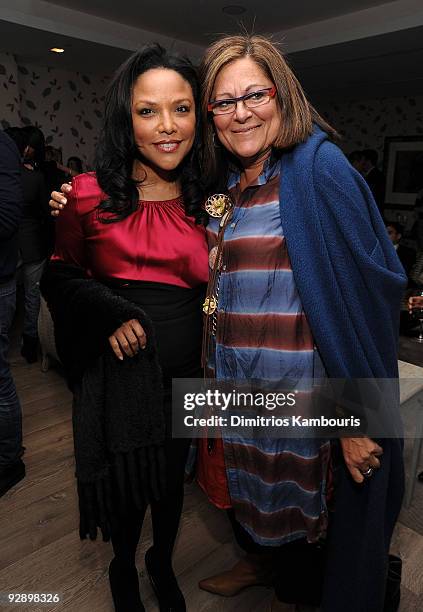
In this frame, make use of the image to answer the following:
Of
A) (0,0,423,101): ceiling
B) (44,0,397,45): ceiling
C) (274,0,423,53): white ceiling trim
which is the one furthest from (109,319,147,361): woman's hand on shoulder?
(0,0,423,101): ceiling

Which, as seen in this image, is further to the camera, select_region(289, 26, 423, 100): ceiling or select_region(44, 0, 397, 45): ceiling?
select_region(289, 26, 423, 100): ceiling

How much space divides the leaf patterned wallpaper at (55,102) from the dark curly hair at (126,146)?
5.02 meters

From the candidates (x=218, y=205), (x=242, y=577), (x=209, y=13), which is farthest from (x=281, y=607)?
(x=209, y=13)

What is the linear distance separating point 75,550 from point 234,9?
13.5ft

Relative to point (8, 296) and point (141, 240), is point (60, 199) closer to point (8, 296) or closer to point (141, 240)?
point (141, 240)

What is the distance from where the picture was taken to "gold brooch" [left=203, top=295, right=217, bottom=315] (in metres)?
1.18

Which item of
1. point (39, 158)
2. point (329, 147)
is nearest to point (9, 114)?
point (39, 158)

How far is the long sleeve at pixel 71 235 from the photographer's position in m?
1.21

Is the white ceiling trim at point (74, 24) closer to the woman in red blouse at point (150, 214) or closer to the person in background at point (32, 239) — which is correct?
the person in background at point (32, 239)

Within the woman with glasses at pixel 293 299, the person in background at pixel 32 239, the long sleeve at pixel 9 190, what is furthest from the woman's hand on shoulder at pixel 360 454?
the person in background at pixel 32 239

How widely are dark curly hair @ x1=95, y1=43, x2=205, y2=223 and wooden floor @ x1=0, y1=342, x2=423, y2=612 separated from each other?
1.26 metres

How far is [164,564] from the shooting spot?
4.83 feet

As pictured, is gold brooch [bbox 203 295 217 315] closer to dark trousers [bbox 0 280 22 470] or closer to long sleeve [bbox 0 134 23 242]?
long sleeve [bbox 0 134 23 242]

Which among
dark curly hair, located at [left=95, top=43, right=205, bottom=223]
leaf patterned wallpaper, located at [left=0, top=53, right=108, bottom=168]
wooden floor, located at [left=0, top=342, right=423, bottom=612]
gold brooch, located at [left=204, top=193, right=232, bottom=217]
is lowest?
wooden floor, located at [left=0, top=342, right=423, bottom=612]
